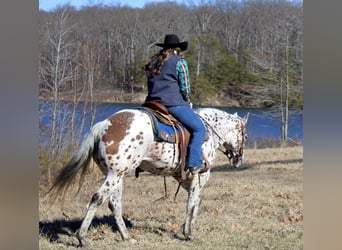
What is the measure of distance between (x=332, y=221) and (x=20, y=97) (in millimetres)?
1911

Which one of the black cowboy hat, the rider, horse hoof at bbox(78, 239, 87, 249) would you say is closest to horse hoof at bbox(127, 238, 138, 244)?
horse hoof at bbox(78, 239, 87, 249)

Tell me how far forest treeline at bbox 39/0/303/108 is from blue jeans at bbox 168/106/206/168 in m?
0.47

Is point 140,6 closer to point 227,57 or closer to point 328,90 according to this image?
point 227,57

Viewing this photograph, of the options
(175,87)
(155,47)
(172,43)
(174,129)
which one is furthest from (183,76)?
(155,47)

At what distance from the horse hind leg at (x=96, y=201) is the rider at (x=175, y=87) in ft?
1.62

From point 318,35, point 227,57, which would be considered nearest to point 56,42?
point 227,57

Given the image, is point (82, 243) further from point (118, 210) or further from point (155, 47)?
point (155, 47)

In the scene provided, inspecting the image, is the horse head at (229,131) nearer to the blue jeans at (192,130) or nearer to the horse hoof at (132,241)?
the blue jeans at (192,130)

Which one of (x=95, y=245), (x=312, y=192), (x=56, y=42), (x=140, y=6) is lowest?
(x=95, y=245)

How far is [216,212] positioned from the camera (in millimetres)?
3877

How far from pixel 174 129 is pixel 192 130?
0.40 feet

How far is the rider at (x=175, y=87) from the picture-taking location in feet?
11.6

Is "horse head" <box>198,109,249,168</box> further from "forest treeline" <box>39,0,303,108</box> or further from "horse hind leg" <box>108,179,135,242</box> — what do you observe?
"horse hind leg" <box>108,179,135,242</box>

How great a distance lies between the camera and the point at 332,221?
337 cm
